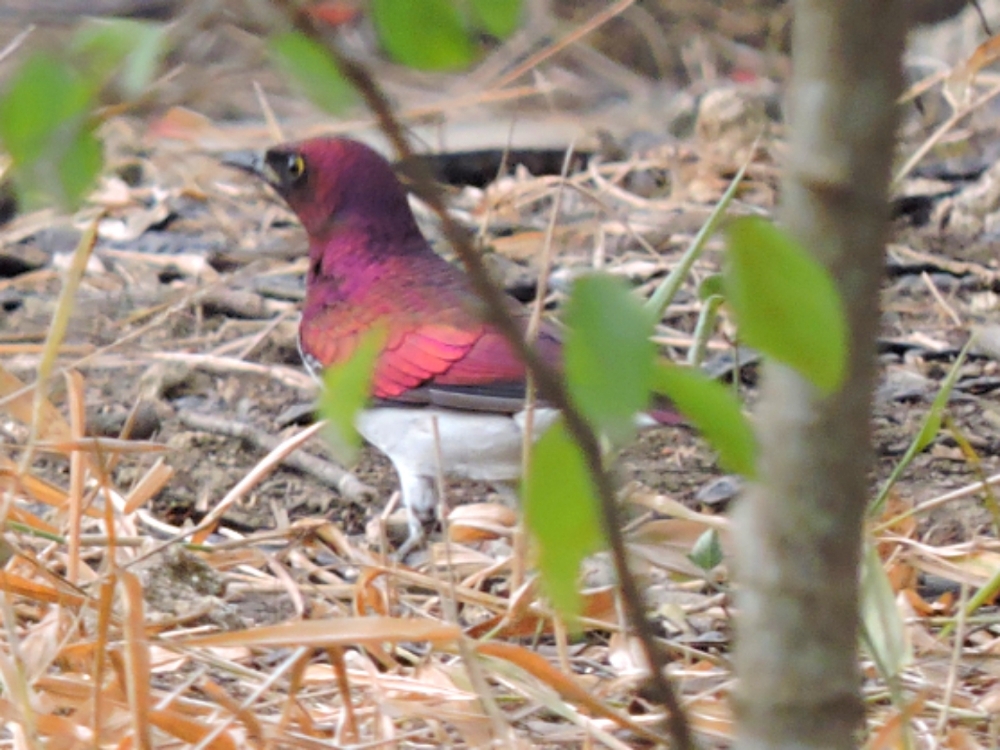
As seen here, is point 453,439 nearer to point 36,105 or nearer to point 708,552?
point 708,552

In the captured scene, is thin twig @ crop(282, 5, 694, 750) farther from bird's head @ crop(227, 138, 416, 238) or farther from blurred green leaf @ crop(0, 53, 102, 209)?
bird's head @ crop(227, 138, 416, 238)

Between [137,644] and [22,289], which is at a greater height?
[22,289]

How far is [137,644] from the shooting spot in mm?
1340

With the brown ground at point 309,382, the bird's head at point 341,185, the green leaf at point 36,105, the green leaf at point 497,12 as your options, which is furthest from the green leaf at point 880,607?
the bird's head at point 341,185

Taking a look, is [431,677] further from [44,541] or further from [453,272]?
[453,272]

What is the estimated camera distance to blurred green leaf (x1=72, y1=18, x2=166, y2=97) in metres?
0.66

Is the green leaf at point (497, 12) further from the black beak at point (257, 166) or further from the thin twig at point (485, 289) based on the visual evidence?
the black beak at point (257, 166)

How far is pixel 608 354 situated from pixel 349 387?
140 millimetres

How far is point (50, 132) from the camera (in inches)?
25.6

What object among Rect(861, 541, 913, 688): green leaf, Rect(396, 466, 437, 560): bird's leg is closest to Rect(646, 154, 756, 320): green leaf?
Rect(861, 541, 913, 688): green leaf

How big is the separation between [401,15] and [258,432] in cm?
248

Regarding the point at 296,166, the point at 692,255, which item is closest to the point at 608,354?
the point at 692,255

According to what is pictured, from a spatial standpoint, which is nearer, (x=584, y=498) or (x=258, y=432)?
(x=584, y=498)

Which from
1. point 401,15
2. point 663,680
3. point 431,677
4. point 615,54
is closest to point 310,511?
point 431,677
